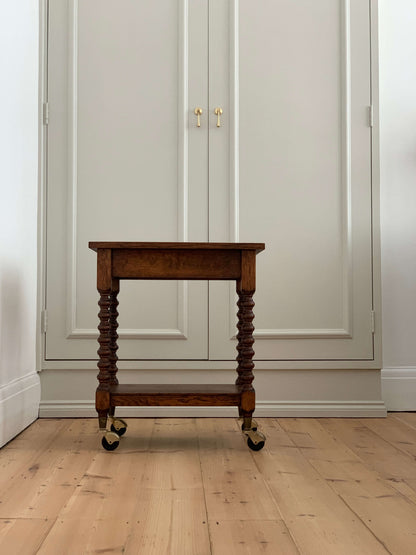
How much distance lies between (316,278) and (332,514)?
4.54 ft

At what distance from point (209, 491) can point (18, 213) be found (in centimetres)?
128

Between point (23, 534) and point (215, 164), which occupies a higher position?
point (215, 164)

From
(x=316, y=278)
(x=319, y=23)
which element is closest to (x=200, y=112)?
(x=319, y=23)

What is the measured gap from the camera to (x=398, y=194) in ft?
9.39

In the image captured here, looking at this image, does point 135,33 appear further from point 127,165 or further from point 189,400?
point 189,400

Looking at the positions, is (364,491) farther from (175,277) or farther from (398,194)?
(398,194)

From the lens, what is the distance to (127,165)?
8.74ft

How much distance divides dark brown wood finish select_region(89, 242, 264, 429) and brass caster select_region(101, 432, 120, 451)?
0.07 meters

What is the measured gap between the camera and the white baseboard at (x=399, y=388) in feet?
9.18

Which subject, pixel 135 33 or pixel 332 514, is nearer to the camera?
pixel 332 514

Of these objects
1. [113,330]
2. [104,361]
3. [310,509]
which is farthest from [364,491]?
[113,330]

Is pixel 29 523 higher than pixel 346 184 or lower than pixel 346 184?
lower

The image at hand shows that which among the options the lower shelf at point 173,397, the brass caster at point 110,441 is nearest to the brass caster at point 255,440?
the lower shelf at point 173,397

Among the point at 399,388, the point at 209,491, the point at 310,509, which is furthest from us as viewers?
the point at 399,388
